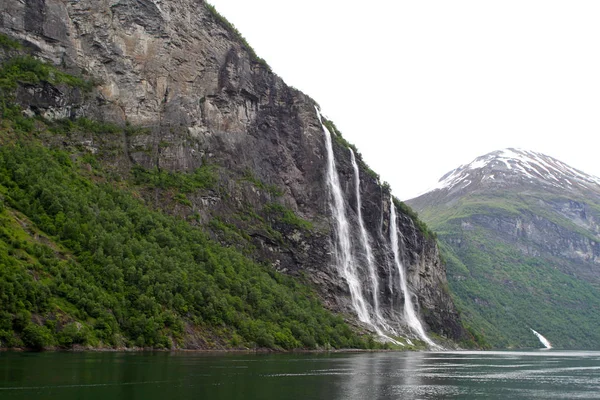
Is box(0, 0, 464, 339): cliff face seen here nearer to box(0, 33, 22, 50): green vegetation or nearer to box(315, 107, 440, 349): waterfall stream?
box(0, 33, 22, 50): green vegetation

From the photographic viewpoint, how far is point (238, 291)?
86.8 m

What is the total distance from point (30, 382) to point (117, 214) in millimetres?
51400

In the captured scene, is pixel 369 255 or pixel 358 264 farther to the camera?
pixel 369 255

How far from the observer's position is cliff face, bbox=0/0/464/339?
335ft

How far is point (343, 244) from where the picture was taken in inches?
4774

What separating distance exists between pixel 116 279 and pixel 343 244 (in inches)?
2349

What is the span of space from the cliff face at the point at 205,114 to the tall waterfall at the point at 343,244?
1.89 m

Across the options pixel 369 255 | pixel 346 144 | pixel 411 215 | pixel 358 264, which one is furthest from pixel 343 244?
pixel 411 215

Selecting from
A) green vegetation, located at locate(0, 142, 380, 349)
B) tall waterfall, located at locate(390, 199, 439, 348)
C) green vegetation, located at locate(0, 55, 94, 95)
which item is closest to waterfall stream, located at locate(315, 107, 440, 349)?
tall waterfall, located at locate(390, 199, 439, 348)

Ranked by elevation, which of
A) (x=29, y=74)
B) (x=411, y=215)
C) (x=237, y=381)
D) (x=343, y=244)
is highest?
(x=29, y=74)

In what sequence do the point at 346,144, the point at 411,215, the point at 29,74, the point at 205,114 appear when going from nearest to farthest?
Result: the point at 29,74 → the point at 205,114 → the point at 346,144 → the point at 411,215

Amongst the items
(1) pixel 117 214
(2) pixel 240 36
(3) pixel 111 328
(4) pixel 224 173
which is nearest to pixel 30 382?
(3) pixel 111 328

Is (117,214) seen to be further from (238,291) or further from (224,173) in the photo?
(224,173)

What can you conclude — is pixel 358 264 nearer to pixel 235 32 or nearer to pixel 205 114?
pixel 205 114
